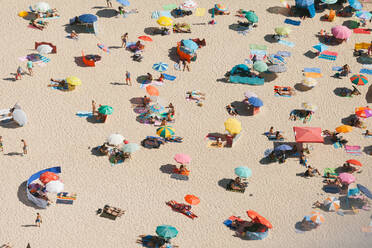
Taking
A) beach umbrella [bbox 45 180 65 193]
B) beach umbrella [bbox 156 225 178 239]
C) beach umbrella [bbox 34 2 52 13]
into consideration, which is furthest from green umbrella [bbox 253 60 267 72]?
beach umbrella [bbox 34 2 52 13]

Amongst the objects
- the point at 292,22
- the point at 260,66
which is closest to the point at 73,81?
the point at 260,66

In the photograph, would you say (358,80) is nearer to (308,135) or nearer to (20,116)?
(308,135)

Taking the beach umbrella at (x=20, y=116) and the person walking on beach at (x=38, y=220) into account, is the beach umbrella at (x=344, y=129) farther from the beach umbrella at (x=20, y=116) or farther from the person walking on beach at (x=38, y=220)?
the beach umbrella at (x=20, y=116)

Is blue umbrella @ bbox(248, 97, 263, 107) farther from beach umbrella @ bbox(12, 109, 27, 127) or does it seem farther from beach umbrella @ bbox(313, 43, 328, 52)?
beach umbrella @ bbox(12, 109, 27, 127)

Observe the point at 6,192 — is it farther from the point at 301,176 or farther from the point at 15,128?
the point at 301,176

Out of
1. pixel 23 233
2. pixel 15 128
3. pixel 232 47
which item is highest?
pixel 232 47

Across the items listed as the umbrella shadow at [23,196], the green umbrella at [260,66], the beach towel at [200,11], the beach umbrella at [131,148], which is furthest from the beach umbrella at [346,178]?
the beach towel at [200,11]

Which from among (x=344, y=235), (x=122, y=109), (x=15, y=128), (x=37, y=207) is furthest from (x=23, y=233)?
(x=344, y=235)
